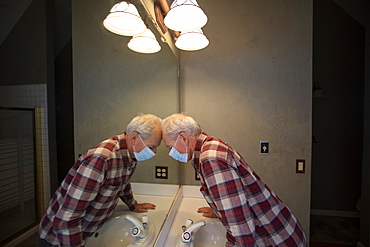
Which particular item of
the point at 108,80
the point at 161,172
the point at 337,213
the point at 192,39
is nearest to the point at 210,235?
the point at 161,172

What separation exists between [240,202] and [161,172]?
64cm

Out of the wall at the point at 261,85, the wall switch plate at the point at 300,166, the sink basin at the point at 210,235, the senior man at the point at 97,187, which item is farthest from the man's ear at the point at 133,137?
the wall switch plate at the point at 300,166

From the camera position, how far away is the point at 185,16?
1.04 metres

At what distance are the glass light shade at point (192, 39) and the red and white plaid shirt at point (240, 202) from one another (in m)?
0.64

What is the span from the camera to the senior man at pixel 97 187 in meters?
0.46

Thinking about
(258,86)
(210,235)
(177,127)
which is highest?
(258,86)

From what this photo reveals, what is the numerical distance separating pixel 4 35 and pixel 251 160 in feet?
5.39

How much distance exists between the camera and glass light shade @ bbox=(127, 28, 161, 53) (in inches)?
35.2

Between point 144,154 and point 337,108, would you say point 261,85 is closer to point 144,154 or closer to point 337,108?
point 144,154

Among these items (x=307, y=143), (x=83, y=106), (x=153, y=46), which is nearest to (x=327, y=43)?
(x=307, y=143)

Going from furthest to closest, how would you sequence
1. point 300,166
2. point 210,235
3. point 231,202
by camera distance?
point 300,166 < point 210,235 < point 231,202

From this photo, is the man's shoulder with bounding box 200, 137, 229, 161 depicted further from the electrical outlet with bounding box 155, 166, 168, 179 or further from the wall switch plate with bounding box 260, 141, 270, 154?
the wall switch plate with bounding box 260, 141, 270, 154

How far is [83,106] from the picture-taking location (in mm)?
514

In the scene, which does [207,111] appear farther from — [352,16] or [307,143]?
[352,16]
